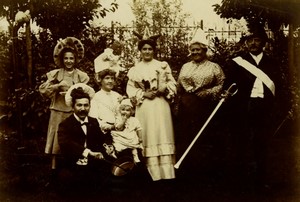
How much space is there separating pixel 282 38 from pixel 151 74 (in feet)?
4.96

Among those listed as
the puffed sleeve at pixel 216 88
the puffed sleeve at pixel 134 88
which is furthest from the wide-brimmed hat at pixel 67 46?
the puffed sleeve at pixel 216 88

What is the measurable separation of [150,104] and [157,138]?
29 centimetres

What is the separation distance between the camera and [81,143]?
11.4ft

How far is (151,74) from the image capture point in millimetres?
3793

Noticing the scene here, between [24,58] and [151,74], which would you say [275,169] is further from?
[24,58]

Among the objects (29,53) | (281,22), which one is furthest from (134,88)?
(281,22)

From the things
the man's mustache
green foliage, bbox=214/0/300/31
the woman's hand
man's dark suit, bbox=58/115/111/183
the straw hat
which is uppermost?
green foliage, bbox=214/0/300/31

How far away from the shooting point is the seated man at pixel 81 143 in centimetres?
342

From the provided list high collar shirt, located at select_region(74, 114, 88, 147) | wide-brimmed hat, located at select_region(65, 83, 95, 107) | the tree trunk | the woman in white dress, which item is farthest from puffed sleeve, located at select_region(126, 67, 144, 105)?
the tree trunk

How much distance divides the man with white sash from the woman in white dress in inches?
24.1

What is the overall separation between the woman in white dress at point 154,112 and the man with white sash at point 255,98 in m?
0.61

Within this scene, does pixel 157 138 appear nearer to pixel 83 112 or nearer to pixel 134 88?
pixel 134 88

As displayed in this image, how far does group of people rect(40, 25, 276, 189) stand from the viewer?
3.50m

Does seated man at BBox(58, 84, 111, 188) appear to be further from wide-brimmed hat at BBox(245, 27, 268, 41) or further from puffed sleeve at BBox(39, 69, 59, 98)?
wide-brimmed hat at BBox(245, 27, 268, 41)
